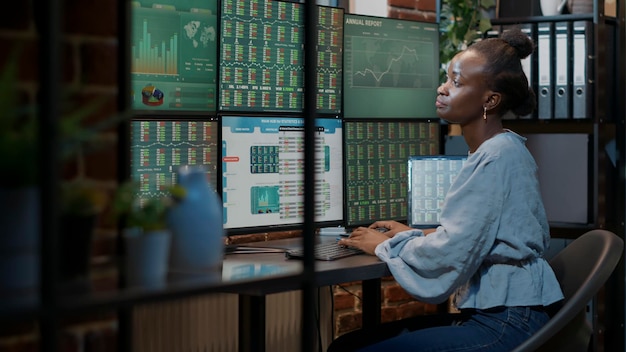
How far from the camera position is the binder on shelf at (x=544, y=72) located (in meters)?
3.61

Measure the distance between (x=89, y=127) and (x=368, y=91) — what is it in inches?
77.7

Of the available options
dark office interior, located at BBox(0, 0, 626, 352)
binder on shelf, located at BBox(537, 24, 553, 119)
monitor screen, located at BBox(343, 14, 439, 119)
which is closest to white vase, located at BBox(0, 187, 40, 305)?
dark office interior, located at BBox(0, 0, 626, 352)

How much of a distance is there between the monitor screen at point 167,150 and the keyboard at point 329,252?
35 cm

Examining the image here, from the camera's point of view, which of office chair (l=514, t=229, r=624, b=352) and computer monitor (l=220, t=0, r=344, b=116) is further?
computer monitor (l=220, t=0, r=344, b=116)

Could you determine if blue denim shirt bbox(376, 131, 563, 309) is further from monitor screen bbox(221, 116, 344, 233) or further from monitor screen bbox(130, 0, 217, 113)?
monitor screen bbox(130, 0, 217, 113)

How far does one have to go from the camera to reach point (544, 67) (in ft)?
11.9

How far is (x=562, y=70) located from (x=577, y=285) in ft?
4.10

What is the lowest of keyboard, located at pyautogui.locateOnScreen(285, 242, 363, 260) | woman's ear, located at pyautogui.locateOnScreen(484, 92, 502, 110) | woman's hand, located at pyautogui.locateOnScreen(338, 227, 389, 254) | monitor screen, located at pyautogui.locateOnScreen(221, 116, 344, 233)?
keyboard, located at pyautogui.locateOnScreen(285, 242, 363, 260)

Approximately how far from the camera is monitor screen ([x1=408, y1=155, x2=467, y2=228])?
3.18 meters

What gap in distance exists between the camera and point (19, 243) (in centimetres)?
130

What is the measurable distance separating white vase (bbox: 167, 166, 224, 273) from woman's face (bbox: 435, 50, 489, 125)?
1.37 meters

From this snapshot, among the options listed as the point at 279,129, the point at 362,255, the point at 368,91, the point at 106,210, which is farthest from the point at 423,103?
the point at 106,210

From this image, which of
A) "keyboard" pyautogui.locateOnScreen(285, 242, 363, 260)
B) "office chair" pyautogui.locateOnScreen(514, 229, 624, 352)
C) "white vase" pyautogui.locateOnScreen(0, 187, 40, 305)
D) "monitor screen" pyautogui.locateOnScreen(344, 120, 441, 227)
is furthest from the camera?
"monitor screen" pyautogui.locateOnScreen(344, 120, 441, 227)

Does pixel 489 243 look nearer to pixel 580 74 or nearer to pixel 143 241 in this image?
pixel 143 241
